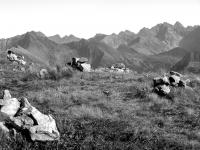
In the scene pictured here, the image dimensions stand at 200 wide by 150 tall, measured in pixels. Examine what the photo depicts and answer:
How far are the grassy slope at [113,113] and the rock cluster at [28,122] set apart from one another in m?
0.30

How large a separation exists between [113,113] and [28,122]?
4414 mm

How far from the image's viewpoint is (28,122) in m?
9.65

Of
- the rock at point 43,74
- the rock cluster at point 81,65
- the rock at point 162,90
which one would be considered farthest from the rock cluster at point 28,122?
the rock cluster at point 81,65

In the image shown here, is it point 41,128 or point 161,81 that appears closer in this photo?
point 41,128

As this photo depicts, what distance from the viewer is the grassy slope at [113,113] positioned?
377 inches

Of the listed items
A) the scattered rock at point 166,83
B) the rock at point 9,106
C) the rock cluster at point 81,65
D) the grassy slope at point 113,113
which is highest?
the rock cluster at point 81,65

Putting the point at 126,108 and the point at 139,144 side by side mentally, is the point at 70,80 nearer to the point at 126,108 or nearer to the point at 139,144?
the point at 126,108

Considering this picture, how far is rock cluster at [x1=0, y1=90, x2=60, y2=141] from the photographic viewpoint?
9312mm

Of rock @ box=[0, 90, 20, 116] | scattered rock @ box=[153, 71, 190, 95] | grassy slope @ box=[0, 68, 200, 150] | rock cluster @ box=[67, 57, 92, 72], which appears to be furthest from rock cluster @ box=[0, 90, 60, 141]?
rock cluster @ box=[67, 57, 92, 72]

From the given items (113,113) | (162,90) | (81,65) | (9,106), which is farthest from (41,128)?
(81,65)

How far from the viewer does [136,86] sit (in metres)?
17.7

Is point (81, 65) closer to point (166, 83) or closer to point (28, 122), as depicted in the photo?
point (166, 83)

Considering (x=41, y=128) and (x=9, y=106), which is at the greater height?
(x=9, y=106)

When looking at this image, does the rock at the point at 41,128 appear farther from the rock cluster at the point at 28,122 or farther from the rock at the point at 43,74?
the rock at the point at 43,74
